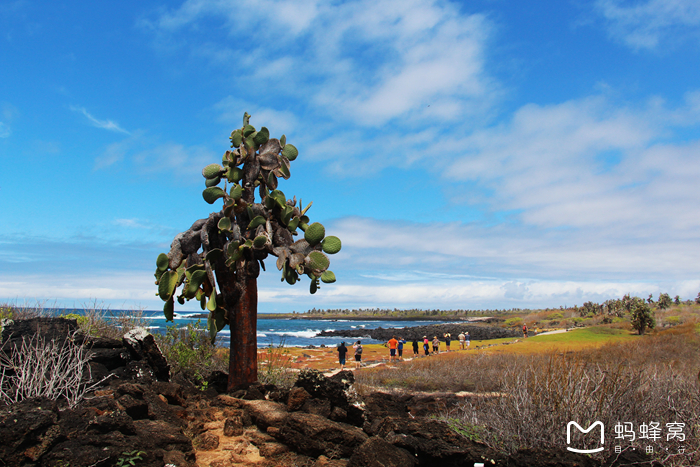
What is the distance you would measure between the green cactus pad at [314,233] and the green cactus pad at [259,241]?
880 millimetres

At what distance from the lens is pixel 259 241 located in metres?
6.78

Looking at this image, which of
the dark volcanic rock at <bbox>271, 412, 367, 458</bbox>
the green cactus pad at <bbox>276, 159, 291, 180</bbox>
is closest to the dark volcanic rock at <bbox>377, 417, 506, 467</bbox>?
the dark volcanic rock at <bbox>271, 412, 367, 458</bbox>

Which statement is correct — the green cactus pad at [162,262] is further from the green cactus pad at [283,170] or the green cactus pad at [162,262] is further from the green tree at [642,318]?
the green tree at [642,318]

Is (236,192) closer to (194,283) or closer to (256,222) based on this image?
(256,222)

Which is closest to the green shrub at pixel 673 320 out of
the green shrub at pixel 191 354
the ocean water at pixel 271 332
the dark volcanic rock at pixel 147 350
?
the ocean water at pixel 271 332

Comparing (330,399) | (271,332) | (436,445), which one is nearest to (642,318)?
(330,399)

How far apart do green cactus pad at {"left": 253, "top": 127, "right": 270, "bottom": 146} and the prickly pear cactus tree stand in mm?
283

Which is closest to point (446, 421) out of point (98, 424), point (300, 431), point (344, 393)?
point (344, 393)

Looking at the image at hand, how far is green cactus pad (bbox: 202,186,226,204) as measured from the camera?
7.40m

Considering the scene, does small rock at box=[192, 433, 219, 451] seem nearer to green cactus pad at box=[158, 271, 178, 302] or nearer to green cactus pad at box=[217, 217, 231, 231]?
green cactus pad at box=[158, 271, 178, 302]

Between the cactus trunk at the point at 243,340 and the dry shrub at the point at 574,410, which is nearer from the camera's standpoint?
the dry shrub at the point at 574,410

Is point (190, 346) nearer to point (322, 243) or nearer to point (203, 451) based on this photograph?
point (322, 243)

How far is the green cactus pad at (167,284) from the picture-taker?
694 centimetres

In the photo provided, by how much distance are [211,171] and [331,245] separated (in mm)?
2678
